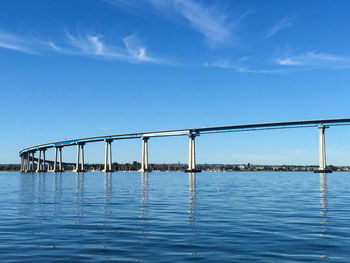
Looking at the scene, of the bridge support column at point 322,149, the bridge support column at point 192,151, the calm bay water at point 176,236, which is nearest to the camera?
the calm bay water at point 176,236

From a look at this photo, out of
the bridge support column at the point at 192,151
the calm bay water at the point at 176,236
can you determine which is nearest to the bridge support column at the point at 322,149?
the bridge support column at the point at 192,151

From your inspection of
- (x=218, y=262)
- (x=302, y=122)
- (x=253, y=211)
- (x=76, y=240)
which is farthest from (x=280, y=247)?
(x=302, y=122)

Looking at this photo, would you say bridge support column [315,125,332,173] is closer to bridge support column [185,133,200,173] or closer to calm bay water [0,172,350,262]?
bridge support column [185,133,200,173]

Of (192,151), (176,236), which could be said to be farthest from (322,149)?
(176,236)

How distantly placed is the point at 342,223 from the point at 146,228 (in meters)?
11.1

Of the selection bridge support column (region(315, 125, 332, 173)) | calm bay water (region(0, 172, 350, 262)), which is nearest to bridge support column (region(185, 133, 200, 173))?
bridge support column (region(315, 125, 332, 173))

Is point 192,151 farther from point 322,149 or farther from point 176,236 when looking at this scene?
point 176,236

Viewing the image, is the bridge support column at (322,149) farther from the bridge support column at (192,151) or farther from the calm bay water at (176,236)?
the calm bay water at (176,236)

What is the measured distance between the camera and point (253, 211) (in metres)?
26.7

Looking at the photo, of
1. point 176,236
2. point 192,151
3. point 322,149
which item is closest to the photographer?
point 176,236

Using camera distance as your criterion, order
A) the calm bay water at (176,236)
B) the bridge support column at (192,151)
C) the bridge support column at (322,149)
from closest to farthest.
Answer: the calm bay water at (176,236)
the bridge support column at (322,149)
the bridge support column at (192,151)

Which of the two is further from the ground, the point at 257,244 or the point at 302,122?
the point at 302,122

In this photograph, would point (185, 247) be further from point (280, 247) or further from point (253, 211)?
point (253, 211)

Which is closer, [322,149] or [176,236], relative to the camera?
[176,236]
